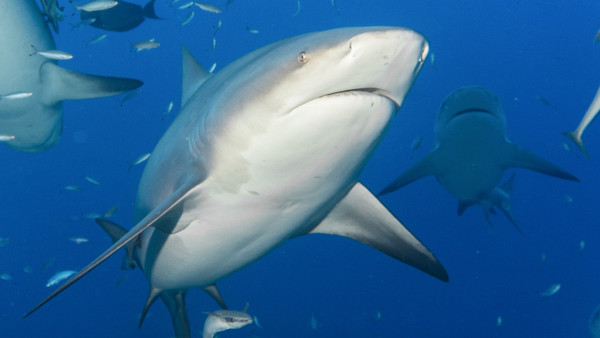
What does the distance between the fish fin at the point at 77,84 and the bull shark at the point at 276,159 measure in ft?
2.91

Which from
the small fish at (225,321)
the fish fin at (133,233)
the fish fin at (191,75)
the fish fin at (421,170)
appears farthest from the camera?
the fish fin at (421,170)

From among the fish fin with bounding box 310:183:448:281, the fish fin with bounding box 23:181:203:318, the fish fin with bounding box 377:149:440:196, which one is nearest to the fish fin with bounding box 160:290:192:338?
the fish fin with bounding box 310:183:448:281

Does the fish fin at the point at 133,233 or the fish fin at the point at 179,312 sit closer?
the fish fin at the point at 133,233

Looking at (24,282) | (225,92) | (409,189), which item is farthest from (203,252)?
(24,282)

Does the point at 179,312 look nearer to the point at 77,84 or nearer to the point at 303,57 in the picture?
the point at 77,84

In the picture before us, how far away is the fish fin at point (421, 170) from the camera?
7241mm

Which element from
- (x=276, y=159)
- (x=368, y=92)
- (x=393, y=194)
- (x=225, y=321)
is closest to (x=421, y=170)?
(x=225, y=321)

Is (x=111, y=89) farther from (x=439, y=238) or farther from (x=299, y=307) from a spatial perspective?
(x=439, y=238)

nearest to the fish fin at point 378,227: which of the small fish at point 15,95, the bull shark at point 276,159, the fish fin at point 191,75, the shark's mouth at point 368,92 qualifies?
the bull shark at point 276,159

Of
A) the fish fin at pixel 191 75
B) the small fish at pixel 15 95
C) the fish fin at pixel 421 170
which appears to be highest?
the fish fin at pixel 191 75

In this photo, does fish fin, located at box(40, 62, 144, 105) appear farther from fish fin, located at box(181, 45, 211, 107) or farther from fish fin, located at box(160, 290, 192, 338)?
fish fin, located at box(160, 290, 192, 338)

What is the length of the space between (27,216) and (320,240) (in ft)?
104

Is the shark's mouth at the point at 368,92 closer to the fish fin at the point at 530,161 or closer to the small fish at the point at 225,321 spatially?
the small fish at the point at 225,321

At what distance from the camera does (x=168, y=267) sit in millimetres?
3324
